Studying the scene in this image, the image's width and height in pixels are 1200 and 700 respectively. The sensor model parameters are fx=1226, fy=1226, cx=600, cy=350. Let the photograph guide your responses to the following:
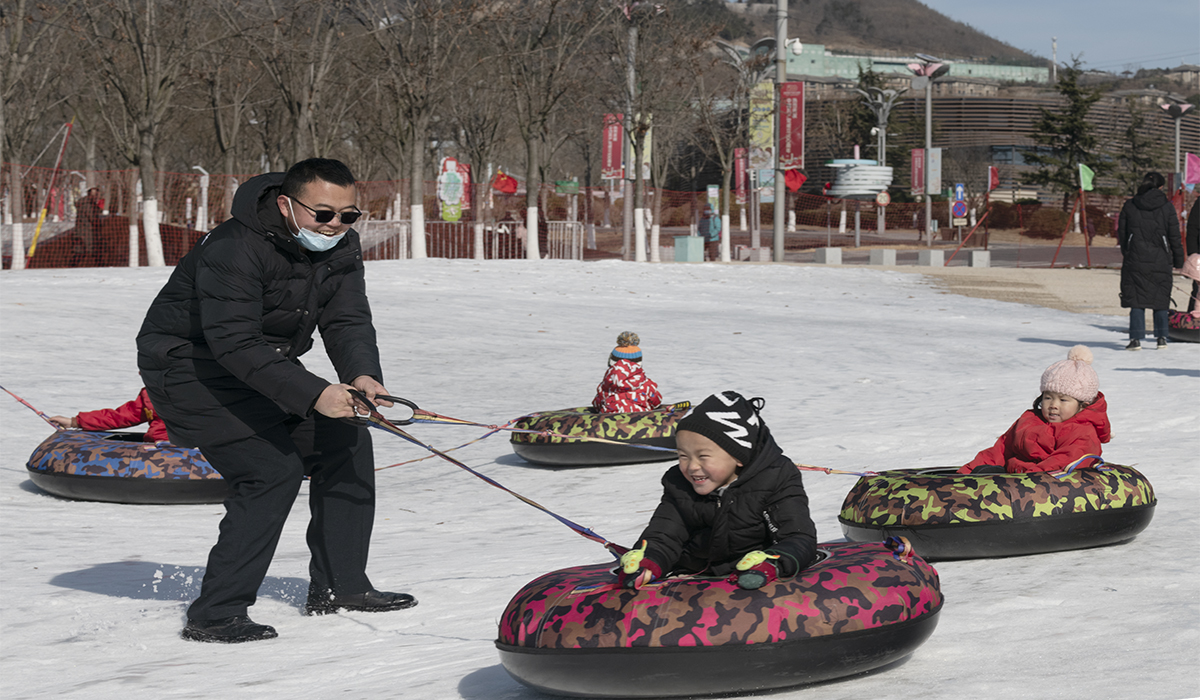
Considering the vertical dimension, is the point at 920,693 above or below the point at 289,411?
below

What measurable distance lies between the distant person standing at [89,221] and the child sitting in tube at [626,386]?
22.0 m

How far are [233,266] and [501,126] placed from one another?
161ft

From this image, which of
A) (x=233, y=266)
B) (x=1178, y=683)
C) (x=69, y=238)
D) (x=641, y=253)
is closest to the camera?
(x=1178, y=683)

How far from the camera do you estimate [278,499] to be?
15.9 feet

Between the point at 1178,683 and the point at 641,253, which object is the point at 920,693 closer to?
the point at 1178,683

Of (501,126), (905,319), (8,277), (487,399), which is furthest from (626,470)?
(501,126)

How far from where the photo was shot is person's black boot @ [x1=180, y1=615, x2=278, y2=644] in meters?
4.80

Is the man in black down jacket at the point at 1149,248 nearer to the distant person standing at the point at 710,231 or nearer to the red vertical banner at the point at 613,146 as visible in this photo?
the red vertical banner at the point at 613,146

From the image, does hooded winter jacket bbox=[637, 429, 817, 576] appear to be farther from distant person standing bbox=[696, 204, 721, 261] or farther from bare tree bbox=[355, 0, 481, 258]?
distant person standing bbox=[696, 204, 721, 261]

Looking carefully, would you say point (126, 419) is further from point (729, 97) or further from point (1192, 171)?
point (729, 97)

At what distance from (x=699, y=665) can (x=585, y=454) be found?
5987mm

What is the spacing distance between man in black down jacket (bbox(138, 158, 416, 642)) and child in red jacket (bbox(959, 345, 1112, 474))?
3.12 meters

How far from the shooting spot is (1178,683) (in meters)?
3.66

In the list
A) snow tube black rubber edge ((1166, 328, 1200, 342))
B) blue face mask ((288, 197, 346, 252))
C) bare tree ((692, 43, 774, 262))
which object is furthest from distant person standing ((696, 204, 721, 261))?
blue face mask ((288, 197, 346, 252))
